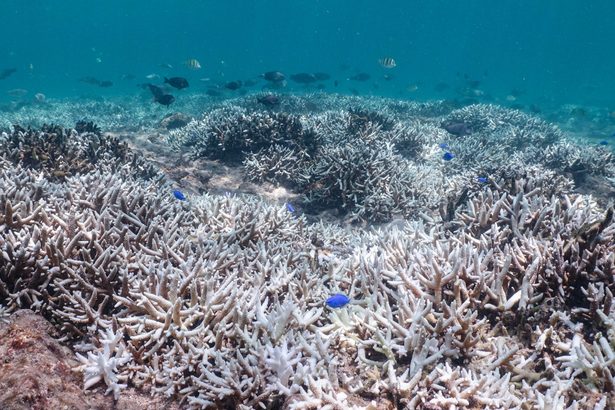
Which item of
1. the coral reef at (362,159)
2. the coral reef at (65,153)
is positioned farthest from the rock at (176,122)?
the coral reef at (65,153)

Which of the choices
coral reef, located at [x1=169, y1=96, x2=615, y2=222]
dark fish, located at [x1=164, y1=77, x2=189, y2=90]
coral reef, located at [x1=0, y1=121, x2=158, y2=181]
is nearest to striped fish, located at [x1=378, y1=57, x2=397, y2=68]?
coral reef, located at [x1=169, y1=96, x2=615, y2=222]

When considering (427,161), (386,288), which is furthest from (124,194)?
(427,161)

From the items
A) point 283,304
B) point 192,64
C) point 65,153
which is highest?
point 192,64

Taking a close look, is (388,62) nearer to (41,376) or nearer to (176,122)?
(176,122)

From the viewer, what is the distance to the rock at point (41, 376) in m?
2.04

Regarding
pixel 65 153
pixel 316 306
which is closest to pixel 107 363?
pixel 316 306

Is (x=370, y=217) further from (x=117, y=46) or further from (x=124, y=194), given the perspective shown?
(x=117, y=46)

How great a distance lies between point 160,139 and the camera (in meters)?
12.0

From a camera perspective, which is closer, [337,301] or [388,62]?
[337,301]

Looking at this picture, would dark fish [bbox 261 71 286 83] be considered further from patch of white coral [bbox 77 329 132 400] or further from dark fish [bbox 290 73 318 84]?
patch of white coral [bbox 77 329 132 400]

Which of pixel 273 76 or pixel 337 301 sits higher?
pixel 273 76

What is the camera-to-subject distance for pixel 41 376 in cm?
218

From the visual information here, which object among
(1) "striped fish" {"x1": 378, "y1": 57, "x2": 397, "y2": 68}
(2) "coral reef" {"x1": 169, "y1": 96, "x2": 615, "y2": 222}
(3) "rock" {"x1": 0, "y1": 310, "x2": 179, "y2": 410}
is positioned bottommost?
(3) "rock" {"x1": 0, "y1": 310, "x2": 179, "y2": 410}

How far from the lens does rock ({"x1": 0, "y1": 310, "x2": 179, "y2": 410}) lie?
2.04 metres
